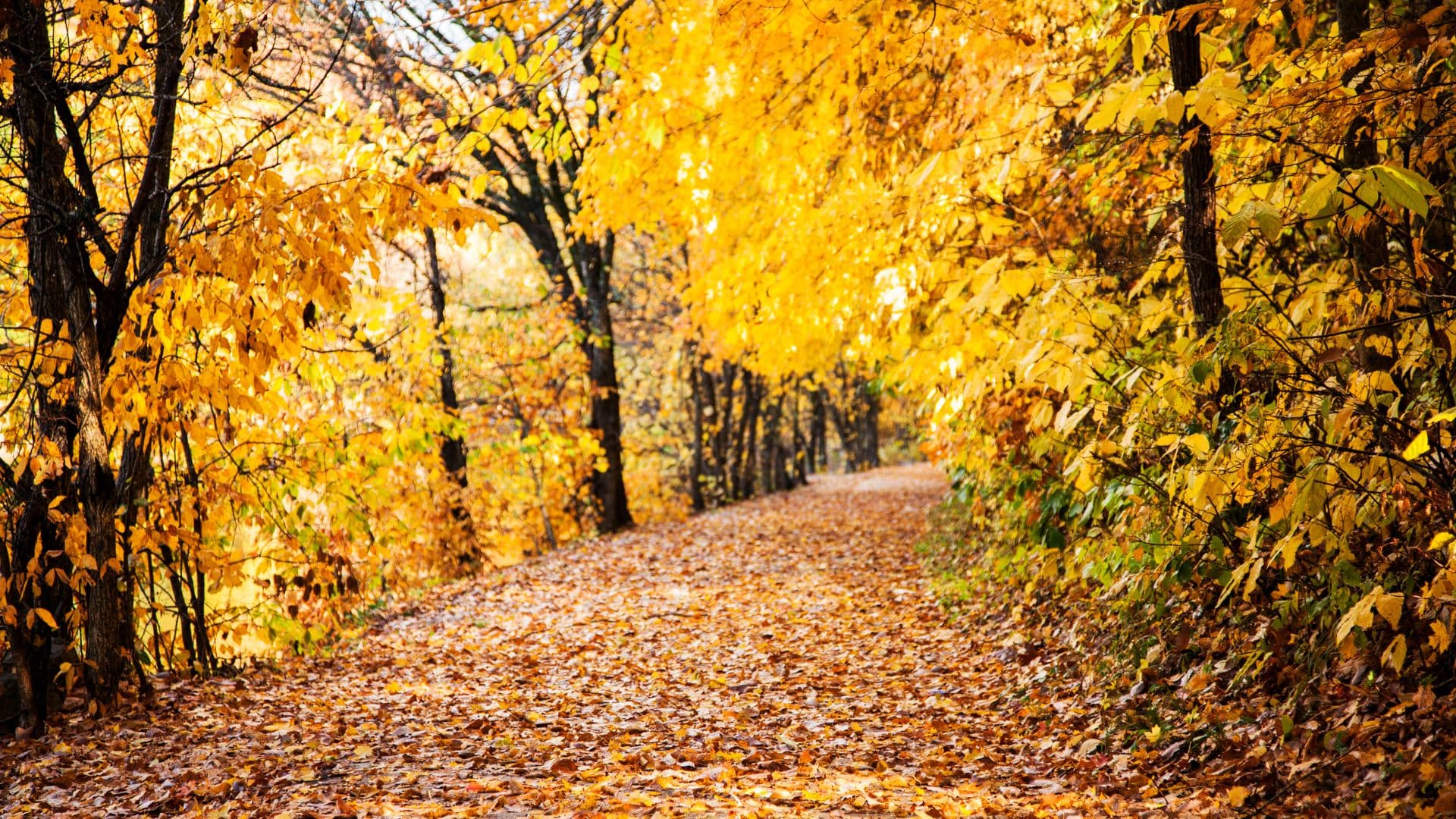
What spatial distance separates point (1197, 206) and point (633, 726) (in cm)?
417

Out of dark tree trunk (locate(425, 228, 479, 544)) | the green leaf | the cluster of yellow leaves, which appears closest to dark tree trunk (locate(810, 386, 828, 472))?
dark tree trunk (locate(425, 228, 479, 544))

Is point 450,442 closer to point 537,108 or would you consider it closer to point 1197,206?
point 537,108

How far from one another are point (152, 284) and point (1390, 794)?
5.70m

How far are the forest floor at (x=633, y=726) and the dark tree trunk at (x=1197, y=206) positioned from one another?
2.13 metres

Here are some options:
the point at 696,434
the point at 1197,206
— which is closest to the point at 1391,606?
the point at 1197,206

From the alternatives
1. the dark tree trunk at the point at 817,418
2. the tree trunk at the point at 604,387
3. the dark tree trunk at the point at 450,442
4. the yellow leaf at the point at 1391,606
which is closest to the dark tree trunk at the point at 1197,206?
the yellow leaf at the point at 1391,606

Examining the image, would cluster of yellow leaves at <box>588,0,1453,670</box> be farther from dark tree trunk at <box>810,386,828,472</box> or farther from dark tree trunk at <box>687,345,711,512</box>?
dark tree trunk at <box>810,386,828,472</box>

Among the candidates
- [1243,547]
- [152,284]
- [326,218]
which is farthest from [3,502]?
[1243,547]

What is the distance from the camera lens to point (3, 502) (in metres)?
5.65

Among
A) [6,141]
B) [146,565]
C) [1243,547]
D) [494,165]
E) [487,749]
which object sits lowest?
[487,749]

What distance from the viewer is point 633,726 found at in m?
5.88

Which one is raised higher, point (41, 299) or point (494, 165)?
point (494, 165)

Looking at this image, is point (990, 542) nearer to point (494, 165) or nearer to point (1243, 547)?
point (1243, 547)

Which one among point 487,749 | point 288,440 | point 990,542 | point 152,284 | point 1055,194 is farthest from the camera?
point 990,542
